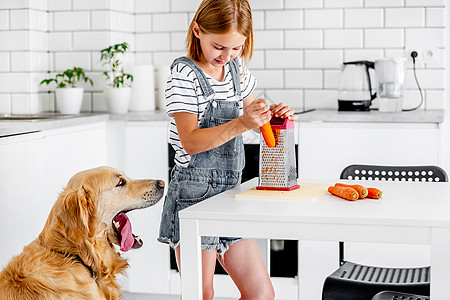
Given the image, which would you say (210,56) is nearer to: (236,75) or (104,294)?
(236,75)

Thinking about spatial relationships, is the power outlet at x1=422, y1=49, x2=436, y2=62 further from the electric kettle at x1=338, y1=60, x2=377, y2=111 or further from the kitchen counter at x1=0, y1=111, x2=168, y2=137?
the kitchen counter at x1=0, y1=111, x2=168, y2=137

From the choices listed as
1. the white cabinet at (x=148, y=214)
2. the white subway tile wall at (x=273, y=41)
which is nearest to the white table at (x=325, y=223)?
the white cabinet at (x=148, y=214)

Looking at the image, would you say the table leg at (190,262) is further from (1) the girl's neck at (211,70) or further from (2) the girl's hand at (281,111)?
(1) the girl's neck at (211,70)

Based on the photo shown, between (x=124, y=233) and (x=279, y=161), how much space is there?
0.50 m

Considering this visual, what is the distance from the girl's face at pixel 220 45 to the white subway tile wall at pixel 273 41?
1.80 meters

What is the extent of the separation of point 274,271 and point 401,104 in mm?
1072

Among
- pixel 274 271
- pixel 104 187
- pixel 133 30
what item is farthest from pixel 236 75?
pixel 133 30

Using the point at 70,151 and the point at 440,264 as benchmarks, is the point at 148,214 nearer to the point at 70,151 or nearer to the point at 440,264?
the point at 70,151

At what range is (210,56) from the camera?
197 cm

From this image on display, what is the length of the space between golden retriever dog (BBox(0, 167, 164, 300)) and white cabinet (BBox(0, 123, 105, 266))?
829mm

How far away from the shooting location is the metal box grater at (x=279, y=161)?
192 centimetres

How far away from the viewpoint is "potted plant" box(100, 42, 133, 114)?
355cm

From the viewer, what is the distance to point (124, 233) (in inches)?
77.5

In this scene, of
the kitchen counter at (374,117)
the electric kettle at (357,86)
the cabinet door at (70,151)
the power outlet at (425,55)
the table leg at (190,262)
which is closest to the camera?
the table leg at (190,262)
